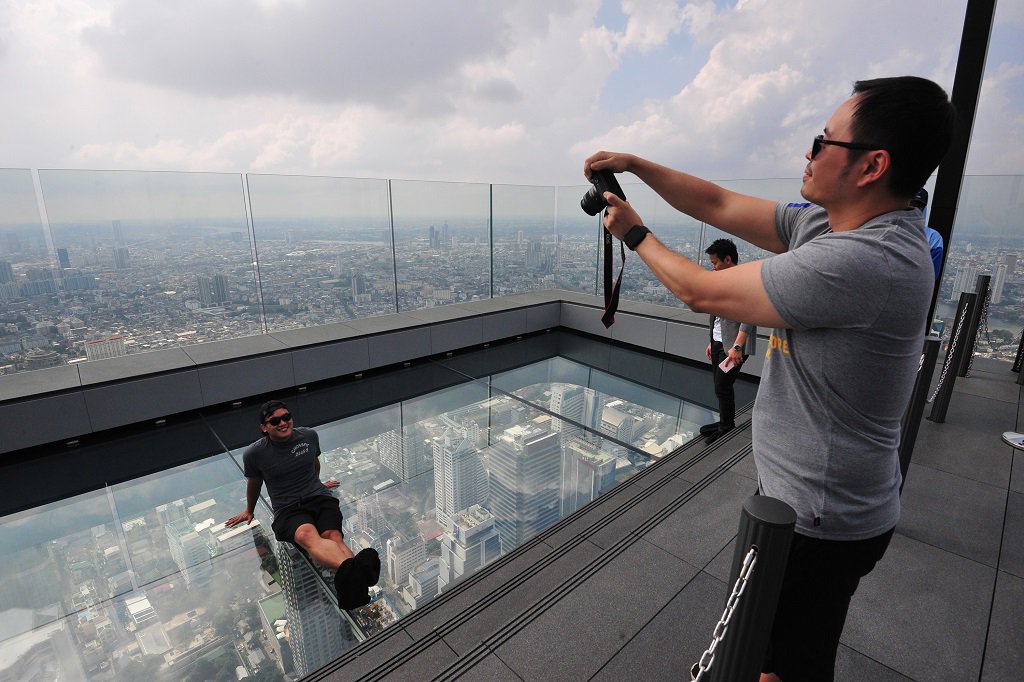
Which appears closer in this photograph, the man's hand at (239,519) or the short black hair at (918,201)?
the short black hair at (918,201)

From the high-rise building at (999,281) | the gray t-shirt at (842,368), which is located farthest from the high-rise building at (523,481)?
the high-rise building at (999,281)

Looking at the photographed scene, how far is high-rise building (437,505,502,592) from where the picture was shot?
2.14 meters

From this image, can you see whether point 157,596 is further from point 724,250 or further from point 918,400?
point 724,250

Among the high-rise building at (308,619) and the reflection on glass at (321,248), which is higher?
the reflection on glass at (321,248)

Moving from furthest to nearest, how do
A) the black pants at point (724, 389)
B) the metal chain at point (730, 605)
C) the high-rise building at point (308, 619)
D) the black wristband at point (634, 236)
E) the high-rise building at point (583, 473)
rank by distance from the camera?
→ the black pants at point (724, 389) → the high-rise building at point (583, 473) → the high-rise building at point (308, 619) → the black wristband at point (634, 236) → the metal chain at point (730, 605)

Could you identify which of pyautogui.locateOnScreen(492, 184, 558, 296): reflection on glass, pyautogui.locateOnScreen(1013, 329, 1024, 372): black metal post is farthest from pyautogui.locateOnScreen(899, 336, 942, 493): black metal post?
pyautogui.locateOnScreen(492, 184, 558, 296): reflection on glass

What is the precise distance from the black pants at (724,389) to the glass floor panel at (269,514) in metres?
0.31

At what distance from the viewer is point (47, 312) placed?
3.96 m

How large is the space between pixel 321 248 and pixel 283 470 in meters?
3.33

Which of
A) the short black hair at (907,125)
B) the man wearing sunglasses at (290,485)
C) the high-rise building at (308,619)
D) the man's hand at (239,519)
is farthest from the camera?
the man's hand at (239,519)

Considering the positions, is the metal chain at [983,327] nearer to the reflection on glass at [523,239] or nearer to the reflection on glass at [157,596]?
the reflection on glass at [523,239]

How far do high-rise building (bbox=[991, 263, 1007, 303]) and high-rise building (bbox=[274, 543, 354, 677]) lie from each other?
5.85 m

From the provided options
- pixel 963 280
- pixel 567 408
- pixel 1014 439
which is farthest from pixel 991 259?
pixel 567 408

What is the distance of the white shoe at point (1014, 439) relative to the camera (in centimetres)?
289
